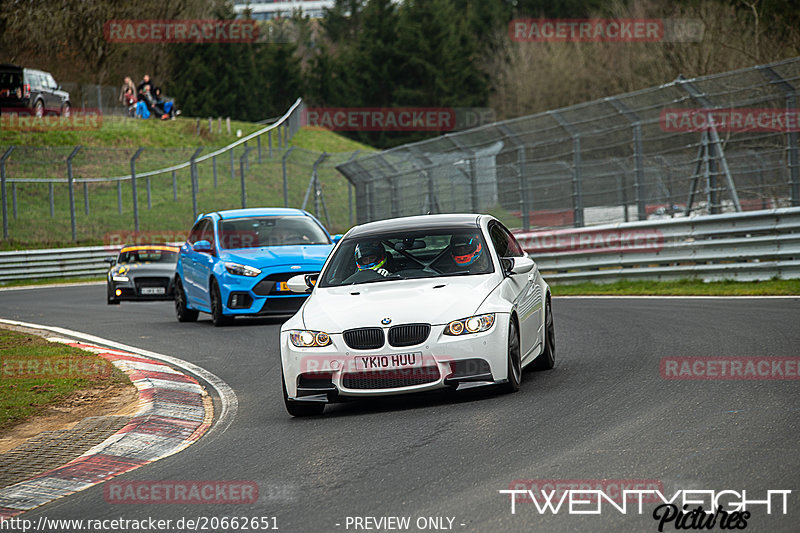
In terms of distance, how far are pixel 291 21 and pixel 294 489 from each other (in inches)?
4900

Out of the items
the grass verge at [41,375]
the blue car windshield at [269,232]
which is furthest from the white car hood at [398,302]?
the blue car windshield at [269,232]

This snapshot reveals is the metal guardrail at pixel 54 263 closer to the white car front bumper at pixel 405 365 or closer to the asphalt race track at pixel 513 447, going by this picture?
the asphalt race track at pixel 513 447

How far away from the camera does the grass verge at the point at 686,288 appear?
1602 centimetres

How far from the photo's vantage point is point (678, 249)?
726 inches

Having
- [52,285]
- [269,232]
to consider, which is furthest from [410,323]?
[52,285]

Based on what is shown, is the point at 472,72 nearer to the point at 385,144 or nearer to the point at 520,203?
the point at 385,144

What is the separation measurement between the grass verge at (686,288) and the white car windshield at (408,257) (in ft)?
25.7

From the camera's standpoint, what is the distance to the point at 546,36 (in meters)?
68.9

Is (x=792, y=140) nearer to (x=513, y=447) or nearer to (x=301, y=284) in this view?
(x=301, y=284)

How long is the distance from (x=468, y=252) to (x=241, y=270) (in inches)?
268

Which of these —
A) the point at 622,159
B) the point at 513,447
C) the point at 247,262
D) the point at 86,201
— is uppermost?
the point at 622,159

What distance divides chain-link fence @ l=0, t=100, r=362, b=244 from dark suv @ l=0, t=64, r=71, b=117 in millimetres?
5144

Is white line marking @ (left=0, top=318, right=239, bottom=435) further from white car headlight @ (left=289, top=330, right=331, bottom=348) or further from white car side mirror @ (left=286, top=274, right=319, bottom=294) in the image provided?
white car side mirror @ (left=286, top=274, right=319, bottom=294)

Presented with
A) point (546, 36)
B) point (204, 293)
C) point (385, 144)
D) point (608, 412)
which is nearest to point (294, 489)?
point (608, 412)
